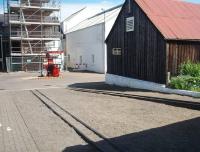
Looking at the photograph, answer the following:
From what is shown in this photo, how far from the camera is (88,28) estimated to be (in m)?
42.8

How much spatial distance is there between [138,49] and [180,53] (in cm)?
292

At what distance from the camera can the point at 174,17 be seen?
20.8 m

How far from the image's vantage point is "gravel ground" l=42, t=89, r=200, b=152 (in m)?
8.44

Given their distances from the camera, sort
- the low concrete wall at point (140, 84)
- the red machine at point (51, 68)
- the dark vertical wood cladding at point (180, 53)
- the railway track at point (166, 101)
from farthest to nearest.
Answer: the red machine at point (51, 68)
the dark vertical wood cladding at point (180, 53)
the low concrete wall at point (140, 84)
the railway track at point (166, 101)

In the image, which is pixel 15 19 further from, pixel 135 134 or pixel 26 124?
pixel 135 134

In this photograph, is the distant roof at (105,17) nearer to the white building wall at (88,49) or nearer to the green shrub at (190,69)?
the white building wall at (88,49)

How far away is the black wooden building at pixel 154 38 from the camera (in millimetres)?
18406

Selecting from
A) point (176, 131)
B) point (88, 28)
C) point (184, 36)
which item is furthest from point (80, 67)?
point (176, 131)

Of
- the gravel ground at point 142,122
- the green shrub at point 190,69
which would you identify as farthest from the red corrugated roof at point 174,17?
the gravel ground at point 142,122

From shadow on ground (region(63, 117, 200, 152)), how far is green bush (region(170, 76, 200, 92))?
6467mm

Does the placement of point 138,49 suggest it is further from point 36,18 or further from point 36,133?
point 36,18

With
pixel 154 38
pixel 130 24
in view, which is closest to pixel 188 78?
pixel 154 38

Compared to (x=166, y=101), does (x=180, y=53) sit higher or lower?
higher

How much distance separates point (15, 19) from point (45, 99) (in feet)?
101
